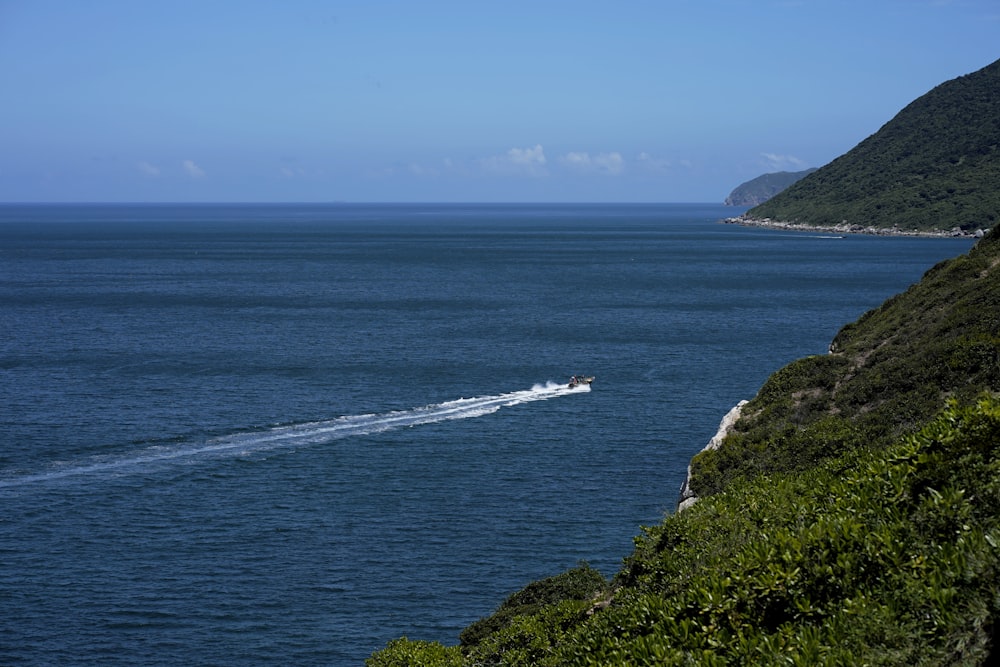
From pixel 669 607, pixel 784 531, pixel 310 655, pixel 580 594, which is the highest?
pixel 784 531

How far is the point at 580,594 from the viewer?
30000 mm

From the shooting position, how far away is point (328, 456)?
54.5 metres

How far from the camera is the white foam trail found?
5156 cm

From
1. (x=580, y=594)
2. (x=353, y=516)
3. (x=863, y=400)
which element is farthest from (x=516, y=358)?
(x=580, y=594)

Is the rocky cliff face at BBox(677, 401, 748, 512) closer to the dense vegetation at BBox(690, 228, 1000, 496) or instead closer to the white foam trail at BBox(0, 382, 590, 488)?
the dense vegetation at BBox(690, 228, 1000, 496)

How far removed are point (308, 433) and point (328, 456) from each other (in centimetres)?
486

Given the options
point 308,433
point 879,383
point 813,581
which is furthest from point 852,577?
point 308,433

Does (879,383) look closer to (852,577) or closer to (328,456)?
(852,577)

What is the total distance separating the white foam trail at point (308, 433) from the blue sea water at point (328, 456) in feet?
0.73

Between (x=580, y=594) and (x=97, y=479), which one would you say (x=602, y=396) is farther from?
(x=580, y=594)

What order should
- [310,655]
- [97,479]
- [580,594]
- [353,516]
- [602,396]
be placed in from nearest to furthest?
[580,594] → [310,655] → [353,516] → [97,479] → [602,396]

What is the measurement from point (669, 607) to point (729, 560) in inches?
55.6

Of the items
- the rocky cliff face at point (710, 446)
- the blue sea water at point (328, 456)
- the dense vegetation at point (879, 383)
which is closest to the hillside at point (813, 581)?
the rocky cliff face at point (710, 446)

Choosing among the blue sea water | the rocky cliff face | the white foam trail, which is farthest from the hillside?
the white foam trail
